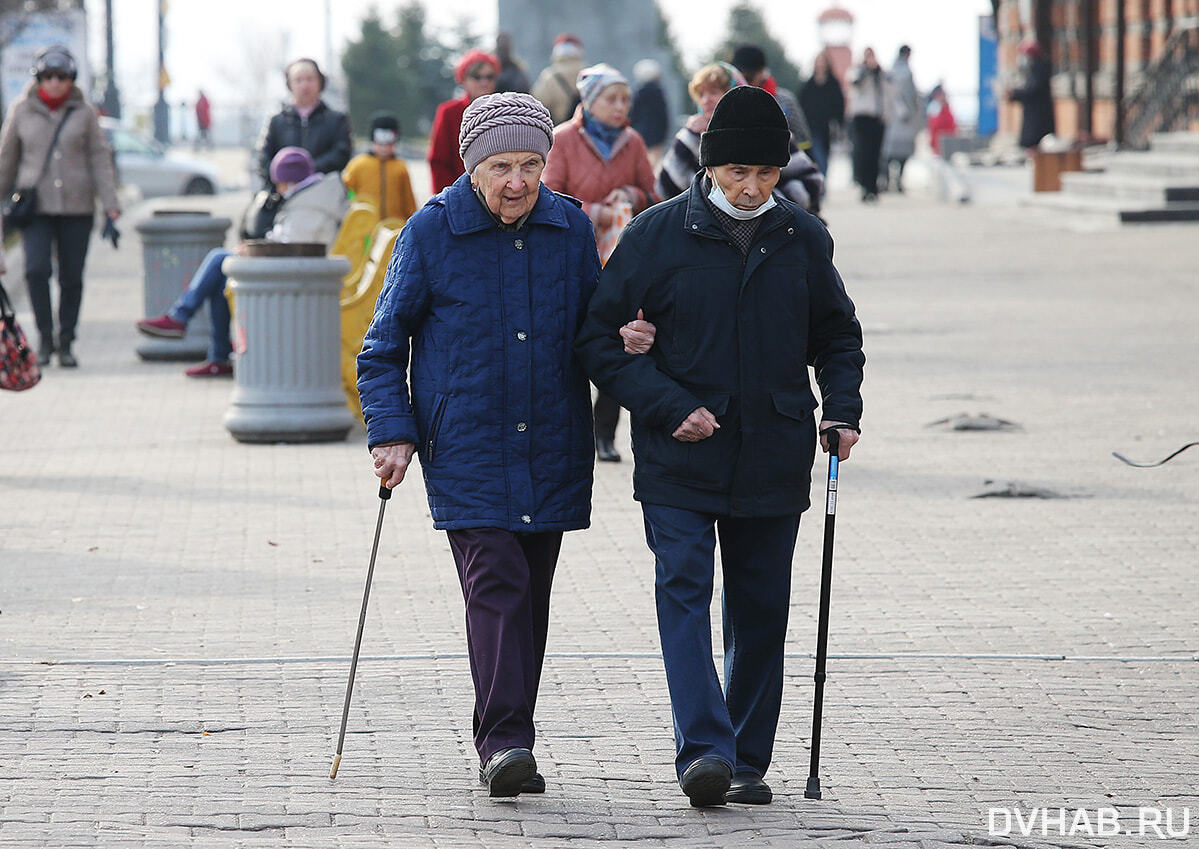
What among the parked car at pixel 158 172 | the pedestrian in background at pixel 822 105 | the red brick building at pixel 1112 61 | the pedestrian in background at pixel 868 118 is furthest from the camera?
the parked car at pixel 158 172

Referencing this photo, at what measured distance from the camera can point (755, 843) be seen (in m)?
4.48

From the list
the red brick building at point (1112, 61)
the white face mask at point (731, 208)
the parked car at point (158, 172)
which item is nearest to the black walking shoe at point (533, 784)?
the white face mask at point (731, 208)

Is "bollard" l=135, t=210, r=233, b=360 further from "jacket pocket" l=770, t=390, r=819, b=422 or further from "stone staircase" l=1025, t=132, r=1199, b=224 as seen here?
"stone staircase" l=1025, t=132, r=1199, b=224

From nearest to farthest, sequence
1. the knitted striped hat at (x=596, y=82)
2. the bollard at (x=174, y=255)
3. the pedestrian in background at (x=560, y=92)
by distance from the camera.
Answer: the knitted striped hat at (x=596, y=82)
the bollard at (x=174, y=255)
the pedestrian in background at (x=560, y=92)

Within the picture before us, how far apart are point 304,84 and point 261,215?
0.93 metres

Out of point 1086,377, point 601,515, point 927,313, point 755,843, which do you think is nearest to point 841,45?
point 927,313

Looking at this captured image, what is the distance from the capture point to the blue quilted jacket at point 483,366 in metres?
4.86

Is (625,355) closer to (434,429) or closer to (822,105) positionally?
(434,429)

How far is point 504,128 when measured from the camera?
4844 millimetres

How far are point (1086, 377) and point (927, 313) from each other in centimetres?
403

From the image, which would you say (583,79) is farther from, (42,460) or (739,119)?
(739,119)

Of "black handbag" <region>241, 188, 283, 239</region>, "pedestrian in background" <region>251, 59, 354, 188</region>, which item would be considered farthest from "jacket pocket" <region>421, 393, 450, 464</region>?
"pedestrian in background" <region>251, 59, 354, 188</region>

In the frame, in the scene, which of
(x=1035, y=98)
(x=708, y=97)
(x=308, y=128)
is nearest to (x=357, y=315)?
(x=308, y=128)

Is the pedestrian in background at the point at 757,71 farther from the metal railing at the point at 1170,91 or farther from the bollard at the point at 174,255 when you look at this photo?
the metal railing at the point at 1170,91
